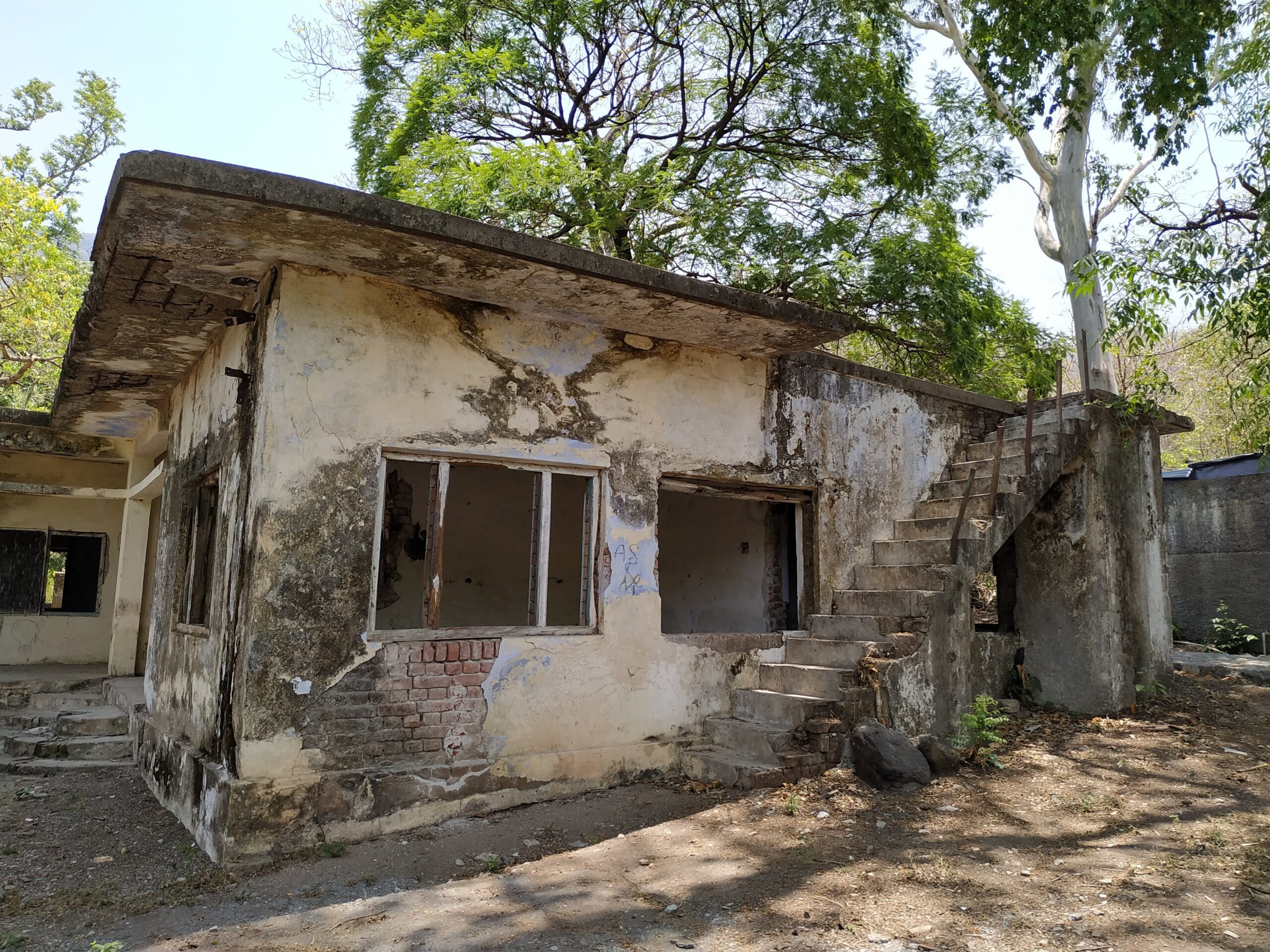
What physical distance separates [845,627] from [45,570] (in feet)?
31.3

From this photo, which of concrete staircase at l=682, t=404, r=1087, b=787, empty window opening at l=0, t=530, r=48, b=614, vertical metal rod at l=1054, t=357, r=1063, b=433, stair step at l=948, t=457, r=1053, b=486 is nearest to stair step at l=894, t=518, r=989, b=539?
concrete staircase at l=682, t=404, r=1087, b=787

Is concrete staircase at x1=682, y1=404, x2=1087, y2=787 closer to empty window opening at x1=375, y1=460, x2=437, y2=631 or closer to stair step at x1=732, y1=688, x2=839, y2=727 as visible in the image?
stair step at x1=732, y1=688, x2=839, y2=727

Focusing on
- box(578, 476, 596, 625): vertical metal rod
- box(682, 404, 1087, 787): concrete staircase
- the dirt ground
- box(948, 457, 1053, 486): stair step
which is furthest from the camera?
box(948, 457, 1053, 486): stair step

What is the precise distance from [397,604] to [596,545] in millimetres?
4181

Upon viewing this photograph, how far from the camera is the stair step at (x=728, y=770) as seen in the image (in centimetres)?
554

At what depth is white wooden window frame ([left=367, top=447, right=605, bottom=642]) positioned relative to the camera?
16.8ft

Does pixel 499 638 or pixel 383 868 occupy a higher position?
pixel 499 638

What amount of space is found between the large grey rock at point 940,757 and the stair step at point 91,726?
6.46 m

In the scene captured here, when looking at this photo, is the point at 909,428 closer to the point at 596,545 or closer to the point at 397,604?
the point at 596,545

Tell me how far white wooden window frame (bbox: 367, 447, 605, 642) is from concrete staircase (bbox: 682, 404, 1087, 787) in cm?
134

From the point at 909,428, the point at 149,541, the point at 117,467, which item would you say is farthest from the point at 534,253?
the point at 117,467

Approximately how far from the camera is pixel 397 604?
9336 mm

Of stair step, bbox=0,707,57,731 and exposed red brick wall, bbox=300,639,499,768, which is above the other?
exposed red brick wall, bbox=300,639,499,768

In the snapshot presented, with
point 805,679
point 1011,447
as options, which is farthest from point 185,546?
point 1011,447
